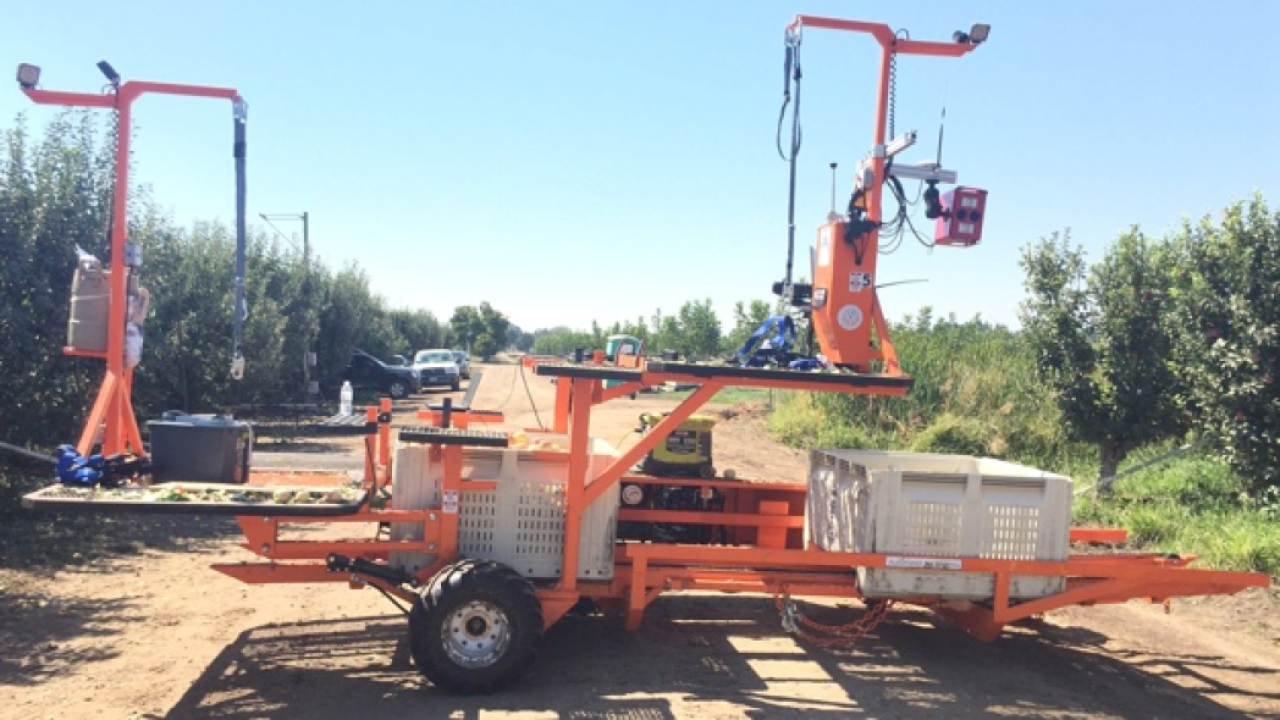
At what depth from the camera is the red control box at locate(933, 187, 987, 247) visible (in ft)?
20.0

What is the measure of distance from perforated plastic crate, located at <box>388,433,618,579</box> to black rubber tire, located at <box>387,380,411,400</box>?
27.8m

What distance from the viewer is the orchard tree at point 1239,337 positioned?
347 inches

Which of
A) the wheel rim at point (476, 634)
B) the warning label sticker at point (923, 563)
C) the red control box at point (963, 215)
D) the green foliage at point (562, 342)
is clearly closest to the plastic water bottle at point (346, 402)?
the wheel rim at point (476, 634)

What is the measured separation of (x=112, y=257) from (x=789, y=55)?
491 centimetres

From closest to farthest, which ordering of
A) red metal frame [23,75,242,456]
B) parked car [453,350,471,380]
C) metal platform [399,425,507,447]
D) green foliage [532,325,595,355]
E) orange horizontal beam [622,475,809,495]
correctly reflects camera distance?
metal platform [399,425,507,447], red metal frame [23,75,242,456], orange horizontal beam [622,475,809,495], parked car [453,350,471,380], green foliage [532,325,595,355]

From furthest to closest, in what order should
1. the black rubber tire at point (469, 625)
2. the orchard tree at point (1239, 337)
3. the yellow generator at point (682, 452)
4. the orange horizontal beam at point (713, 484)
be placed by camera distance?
the orchard tree at point (1239, 337)
the yellow generator at point (682, 452)
the orange horizontal beam at point (713, 484)
the black rubber tire at point (469, 625)

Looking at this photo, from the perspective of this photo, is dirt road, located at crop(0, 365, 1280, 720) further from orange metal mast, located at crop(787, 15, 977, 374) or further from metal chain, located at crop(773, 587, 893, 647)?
orange metal mast, located at crop(787, 15, 977, 374)

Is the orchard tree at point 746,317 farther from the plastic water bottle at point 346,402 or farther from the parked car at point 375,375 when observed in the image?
the plastic water bottle at point 346,402

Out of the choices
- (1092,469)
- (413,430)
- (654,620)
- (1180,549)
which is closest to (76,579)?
(413,430)

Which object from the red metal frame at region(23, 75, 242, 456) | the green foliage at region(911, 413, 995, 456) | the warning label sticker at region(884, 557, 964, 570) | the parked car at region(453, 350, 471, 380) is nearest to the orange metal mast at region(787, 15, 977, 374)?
the warning label sticker at region(884, 557, 964, 570)

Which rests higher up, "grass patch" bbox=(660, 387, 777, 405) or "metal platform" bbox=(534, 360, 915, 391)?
"metal platform" bbox=(534, 360, 915, 391)

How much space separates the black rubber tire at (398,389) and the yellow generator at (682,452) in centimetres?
2654

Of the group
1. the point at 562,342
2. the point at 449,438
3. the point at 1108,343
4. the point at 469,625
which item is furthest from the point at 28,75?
the point at 562,342

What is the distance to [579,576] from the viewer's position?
5.86m
